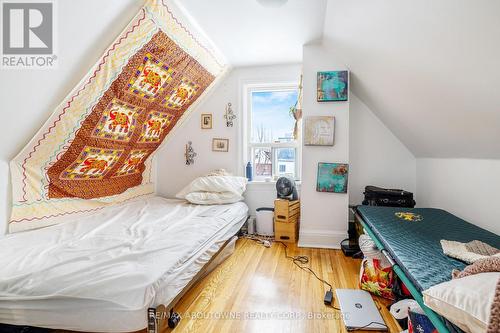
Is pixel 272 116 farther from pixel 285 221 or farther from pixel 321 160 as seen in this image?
pixel 285 221

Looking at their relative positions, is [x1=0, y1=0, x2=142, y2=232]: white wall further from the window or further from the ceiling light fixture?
the window

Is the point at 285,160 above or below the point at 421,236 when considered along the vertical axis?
above

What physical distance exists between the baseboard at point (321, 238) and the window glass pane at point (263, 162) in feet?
3.68

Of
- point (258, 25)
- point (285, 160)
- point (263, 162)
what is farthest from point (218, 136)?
point (258, 25)

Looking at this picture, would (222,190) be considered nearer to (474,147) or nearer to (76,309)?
(76,309)

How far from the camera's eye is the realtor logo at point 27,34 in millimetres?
1510

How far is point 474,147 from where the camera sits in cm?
197

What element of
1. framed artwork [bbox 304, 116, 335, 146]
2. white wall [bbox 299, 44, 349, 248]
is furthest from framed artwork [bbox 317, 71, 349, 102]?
framed artwork [bbox 304, 116, 335, 146]

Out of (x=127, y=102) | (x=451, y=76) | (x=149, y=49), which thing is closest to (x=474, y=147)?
(x=451, y=76)

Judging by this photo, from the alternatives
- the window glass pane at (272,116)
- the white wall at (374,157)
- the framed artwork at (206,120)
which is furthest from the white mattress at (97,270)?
the white wall at (374,157)

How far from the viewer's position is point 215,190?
10.7 feet

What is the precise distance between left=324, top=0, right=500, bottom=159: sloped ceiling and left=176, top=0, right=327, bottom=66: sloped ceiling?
0.68 ft

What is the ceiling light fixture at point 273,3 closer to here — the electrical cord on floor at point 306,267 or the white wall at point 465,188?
the white wall at point 465,188

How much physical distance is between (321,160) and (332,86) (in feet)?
3.04
